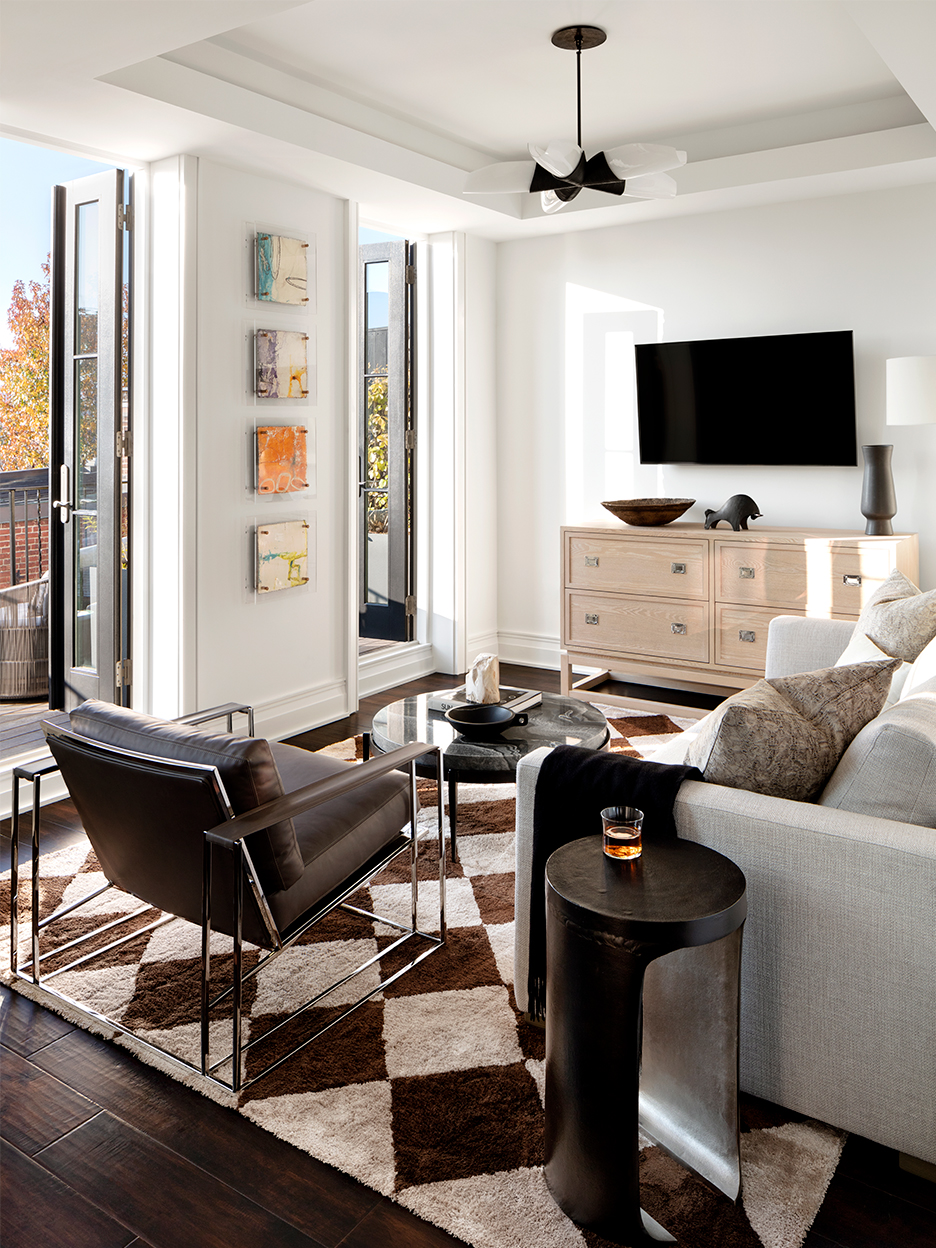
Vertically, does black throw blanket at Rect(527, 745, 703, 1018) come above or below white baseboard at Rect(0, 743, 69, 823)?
above

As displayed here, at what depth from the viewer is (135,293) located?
3.92 meters

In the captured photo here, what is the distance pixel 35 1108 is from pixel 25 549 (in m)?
3.54

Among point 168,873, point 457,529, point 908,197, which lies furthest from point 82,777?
point 908,197

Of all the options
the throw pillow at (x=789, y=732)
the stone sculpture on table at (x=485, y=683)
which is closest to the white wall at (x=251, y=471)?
the stone sculpture on table at (x=485, y=683)

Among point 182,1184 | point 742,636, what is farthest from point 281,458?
point 182,1184

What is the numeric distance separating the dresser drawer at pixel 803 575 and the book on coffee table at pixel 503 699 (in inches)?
62.3

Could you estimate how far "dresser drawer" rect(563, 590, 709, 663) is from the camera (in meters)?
4.74

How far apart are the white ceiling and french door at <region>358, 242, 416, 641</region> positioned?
54 centimetres

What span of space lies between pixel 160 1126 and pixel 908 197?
4624mm

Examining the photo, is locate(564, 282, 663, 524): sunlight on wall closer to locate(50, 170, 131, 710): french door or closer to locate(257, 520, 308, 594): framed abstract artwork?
locate(257, 520, 308, 594): framed abstract artwork

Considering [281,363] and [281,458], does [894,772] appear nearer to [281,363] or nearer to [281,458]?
[281,458]

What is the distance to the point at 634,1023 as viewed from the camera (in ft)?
5.21

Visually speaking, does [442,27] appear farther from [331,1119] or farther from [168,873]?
[331,1119]

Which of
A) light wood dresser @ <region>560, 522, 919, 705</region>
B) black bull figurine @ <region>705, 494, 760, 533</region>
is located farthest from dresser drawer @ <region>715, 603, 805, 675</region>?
black bull figurine @ <region>705, 494, 760, 533</region>
